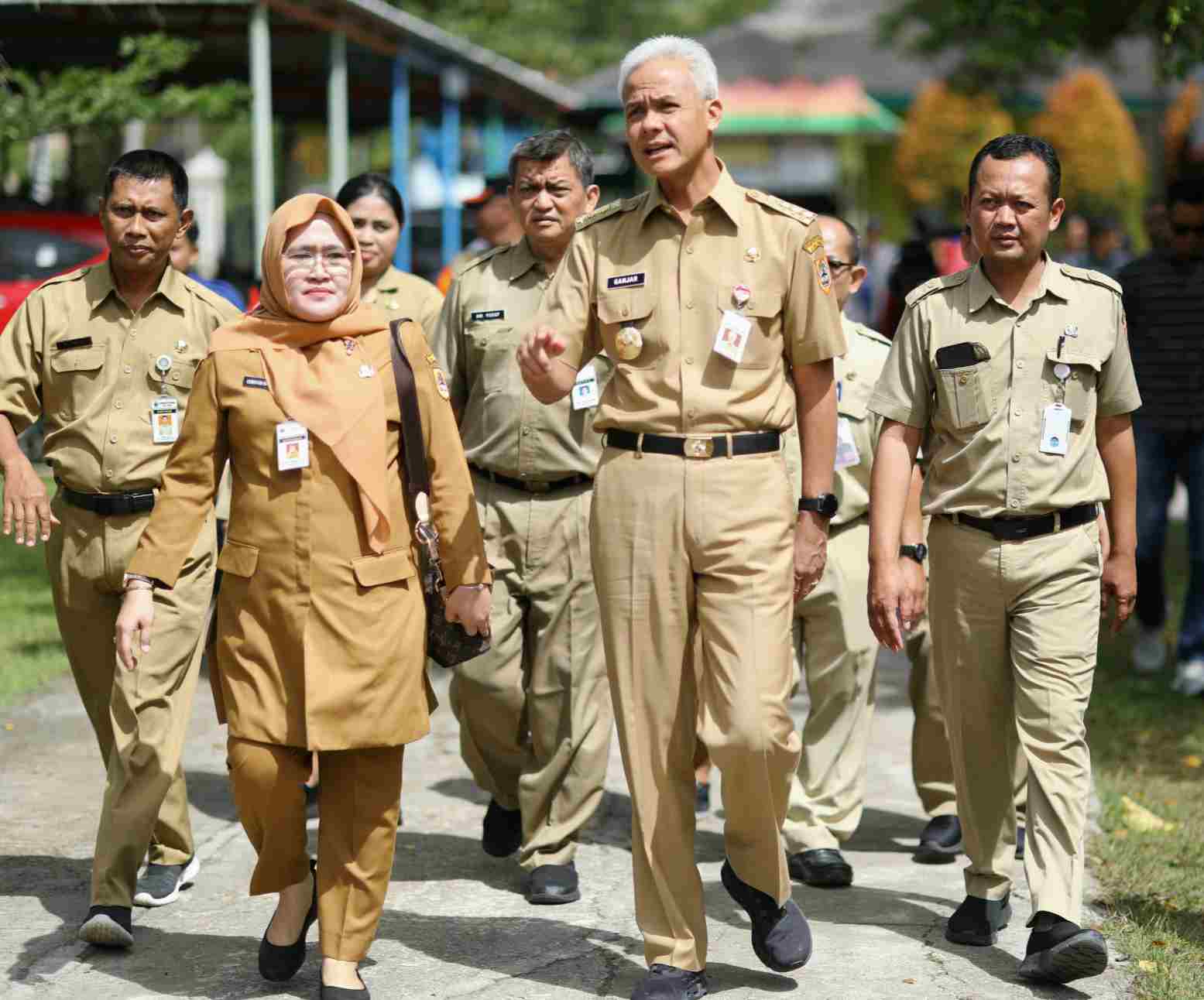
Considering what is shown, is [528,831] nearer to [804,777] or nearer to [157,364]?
[804,777]

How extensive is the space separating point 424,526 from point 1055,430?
1755 millimetres

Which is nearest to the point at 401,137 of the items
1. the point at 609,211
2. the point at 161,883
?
the point at 161,883

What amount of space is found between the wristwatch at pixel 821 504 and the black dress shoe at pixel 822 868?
1594 millimetres

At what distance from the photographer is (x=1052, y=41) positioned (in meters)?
12.0

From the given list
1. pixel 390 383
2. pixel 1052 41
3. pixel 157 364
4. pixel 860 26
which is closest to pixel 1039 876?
pixel 390 383

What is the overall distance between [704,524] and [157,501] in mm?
1415

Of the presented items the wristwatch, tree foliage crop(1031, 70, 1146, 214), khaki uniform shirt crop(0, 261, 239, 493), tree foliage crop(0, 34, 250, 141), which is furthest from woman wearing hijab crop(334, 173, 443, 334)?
tree foliage crop(1031, 70, 1146, 214)

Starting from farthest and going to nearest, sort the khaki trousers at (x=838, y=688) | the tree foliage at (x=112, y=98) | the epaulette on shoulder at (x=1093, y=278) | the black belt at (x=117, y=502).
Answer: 1. the tree foliage at (x=112, y=98)
2. the khaki trousers at (x=838, y=688)
3. the black belt at (x=117, y=502)
4. the epaulette on shoulder at (x=1093, y=278)

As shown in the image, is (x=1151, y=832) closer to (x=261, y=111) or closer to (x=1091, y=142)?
(x=261, y=111)

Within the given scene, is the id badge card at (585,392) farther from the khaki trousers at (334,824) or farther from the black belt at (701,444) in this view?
the khaki trousers at (334,824)

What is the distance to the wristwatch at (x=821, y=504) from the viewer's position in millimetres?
5016

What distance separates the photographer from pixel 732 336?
4.88 meters

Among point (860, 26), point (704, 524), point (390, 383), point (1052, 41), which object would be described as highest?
point (860, 26)

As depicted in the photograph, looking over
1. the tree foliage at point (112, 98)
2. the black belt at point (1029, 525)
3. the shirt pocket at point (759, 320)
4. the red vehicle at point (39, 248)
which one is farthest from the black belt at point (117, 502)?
the red vehicle at point (39, 248)
